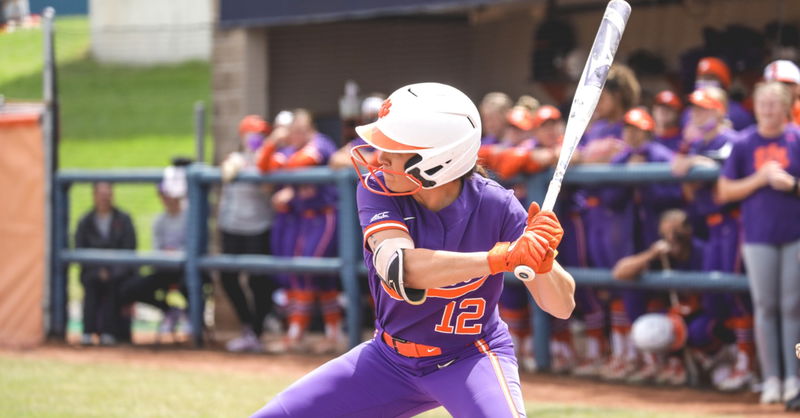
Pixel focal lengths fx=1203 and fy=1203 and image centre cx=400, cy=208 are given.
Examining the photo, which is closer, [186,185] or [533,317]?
[533,317]

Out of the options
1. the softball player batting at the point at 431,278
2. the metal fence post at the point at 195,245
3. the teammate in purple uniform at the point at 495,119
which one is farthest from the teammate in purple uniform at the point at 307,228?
the softball player batting at the point at 431,278

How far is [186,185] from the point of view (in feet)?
32.7

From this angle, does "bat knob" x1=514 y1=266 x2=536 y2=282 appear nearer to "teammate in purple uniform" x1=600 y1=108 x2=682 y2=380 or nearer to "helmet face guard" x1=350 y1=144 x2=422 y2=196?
"helmet face guard" x1=350 y1=144 x2=422 y2=196

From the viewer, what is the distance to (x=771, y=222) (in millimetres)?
6879

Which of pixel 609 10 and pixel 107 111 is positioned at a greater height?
pixel 609 10

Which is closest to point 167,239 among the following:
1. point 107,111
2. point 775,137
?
point 775,137

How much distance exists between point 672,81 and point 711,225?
11.0 ft

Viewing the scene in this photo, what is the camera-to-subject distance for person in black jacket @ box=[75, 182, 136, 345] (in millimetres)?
10141

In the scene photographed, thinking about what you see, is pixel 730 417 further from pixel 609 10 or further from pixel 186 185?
pixel 186 185

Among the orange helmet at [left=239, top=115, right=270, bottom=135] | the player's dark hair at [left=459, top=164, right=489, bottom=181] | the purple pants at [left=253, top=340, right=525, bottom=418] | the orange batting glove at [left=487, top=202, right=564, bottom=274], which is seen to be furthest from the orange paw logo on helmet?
the orange helmet at [left=239, top=115, right=270, bottom=135]

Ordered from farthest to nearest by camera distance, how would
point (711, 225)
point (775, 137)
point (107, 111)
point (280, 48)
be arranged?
point (107, 111), point (280, 48), point (711, 225), point (775, 137)

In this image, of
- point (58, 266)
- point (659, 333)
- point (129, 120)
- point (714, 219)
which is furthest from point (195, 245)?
point (129, 120)

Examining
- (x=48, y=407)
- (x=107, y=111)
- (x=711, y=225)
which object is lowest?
(x=107, y=111)

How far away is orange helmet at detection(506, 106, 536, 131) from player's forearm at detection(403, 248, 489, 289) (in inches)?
188
